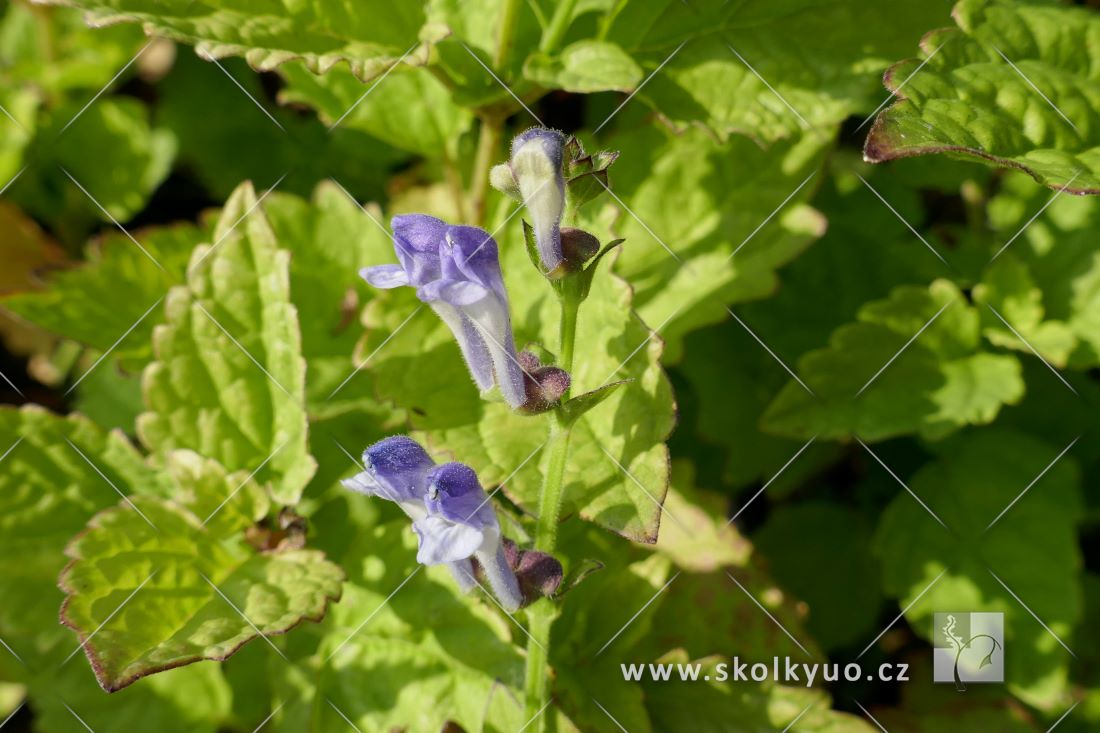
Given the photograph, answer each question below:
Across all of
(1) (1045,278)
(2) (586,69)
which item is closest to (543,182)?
(2) (586,69)

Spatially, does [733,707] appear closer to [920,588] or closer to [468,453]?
[920,588]

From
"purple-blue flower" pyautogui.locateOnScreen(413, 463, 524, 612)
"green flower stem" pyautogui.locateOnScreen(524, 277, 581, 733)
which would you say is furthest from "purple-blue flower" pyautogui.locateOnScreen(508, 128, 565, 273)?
"purple-blue flower" pyautogui.locateOnScreen(413, 463, 524, 612)

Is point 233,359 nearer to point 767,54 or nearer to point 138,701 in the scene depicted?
point 138,701

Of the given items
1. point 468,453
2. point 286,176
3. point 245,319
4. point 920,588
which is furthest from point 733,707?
point 286,176

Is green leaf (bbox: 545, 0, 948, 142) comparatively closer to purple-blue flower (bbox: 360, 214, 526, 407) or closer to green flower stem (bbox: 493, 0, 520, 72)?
green flower stem (bbox: 493, 0, 520, 72)

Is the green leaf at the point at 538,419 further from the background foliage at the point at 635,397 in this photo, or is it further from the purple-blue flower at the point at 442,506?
the purple-blue flower at the point at 442,506

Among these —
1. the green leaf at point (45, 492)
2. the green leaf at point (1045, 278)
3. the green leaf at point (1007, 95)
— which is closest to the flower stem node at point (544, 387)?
the green leaf at point (1007, 95)
